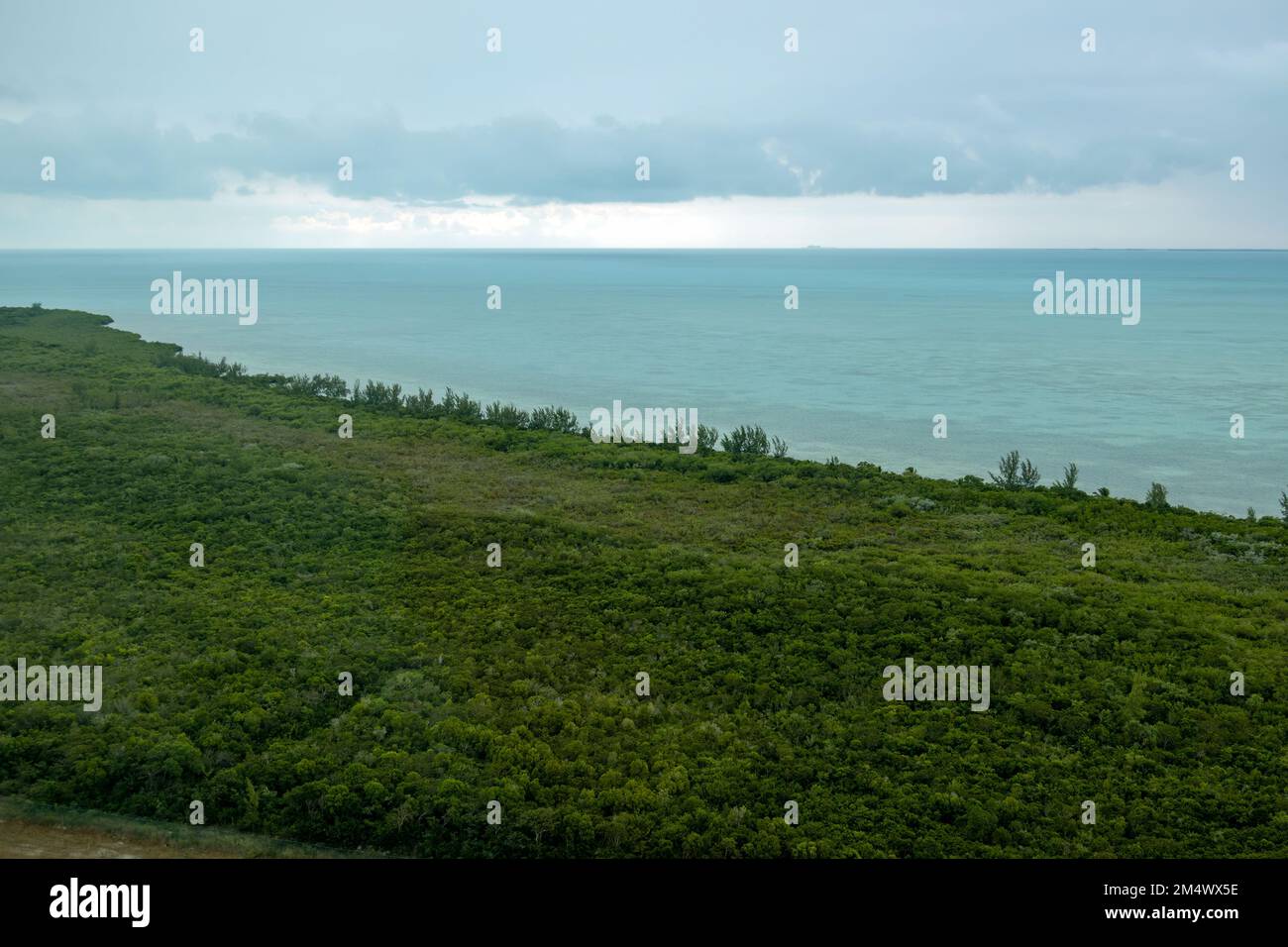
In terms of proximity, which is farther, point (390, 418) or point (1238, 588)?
point (390, 418)

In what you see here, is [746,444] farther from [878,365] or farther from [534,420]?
[878,365]

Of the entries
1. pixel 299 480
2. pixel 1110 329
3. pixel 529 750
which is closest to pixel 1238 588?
pixel 529 750

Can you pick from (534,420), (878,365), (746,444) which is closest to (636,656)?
(746,444)

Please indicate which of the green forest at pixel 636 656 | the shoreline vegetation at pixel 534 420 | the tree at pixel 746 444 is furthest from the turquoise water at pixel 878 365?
the green forest at pixel 636 656

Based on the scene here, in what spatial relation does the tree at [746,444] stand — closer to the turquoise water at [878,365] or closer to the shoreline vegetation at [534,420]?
the shoreline vegetation at [534,420]

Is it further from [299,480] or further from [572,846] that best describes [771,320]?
[572,846]
